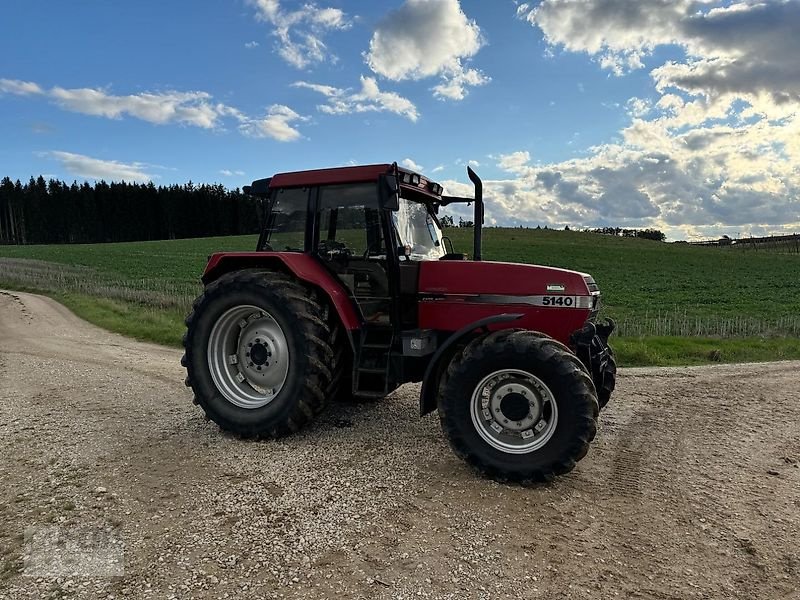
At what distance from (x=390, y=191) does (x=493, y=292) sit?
120 centimetres

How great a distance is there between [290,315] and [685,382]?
19.1 feet

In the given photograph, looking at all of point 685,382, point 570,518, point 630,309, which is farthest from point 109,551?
→ point 630,309

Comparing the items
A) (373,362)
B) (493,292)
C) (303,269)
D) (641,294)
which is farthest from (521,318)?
(641,294)

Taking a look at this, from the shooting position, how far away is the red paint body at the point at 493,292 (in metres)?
4.46

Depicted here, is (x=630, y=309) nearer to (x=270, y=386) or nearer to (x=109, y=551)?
(x=270, y=386)

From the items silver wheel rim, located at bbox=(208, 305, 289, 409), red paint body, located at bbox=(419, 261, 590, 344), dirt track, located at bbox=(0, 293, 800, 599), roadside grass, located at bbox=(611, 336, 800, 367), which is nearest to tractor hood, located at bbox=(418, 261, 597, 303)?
red paint body, located at bbox=(419, 261, 590, 344)

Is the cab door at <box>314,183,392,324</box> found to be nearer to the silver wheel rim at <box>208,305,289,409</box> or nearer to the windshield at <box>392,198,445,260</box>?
the windshield at <box>392,198,445,260</box>

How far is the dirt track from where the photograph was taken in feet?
9.45

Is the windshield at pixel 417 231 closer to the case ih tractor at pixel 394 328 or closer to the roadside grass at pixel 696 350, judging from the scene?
the case ih tractor at pixel 394 328

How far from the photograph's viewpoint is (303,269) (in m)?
5.01

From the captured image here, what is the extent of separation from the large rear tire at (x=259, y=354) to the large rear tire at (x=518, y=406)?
1.23 metres

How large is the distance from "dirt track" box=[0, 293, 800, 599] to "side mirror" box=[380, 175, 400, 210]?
2.08m

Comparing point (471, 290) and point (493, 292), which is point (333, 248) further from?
point (493, 292)

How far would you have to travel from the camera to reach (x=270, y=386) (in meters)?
5.29
